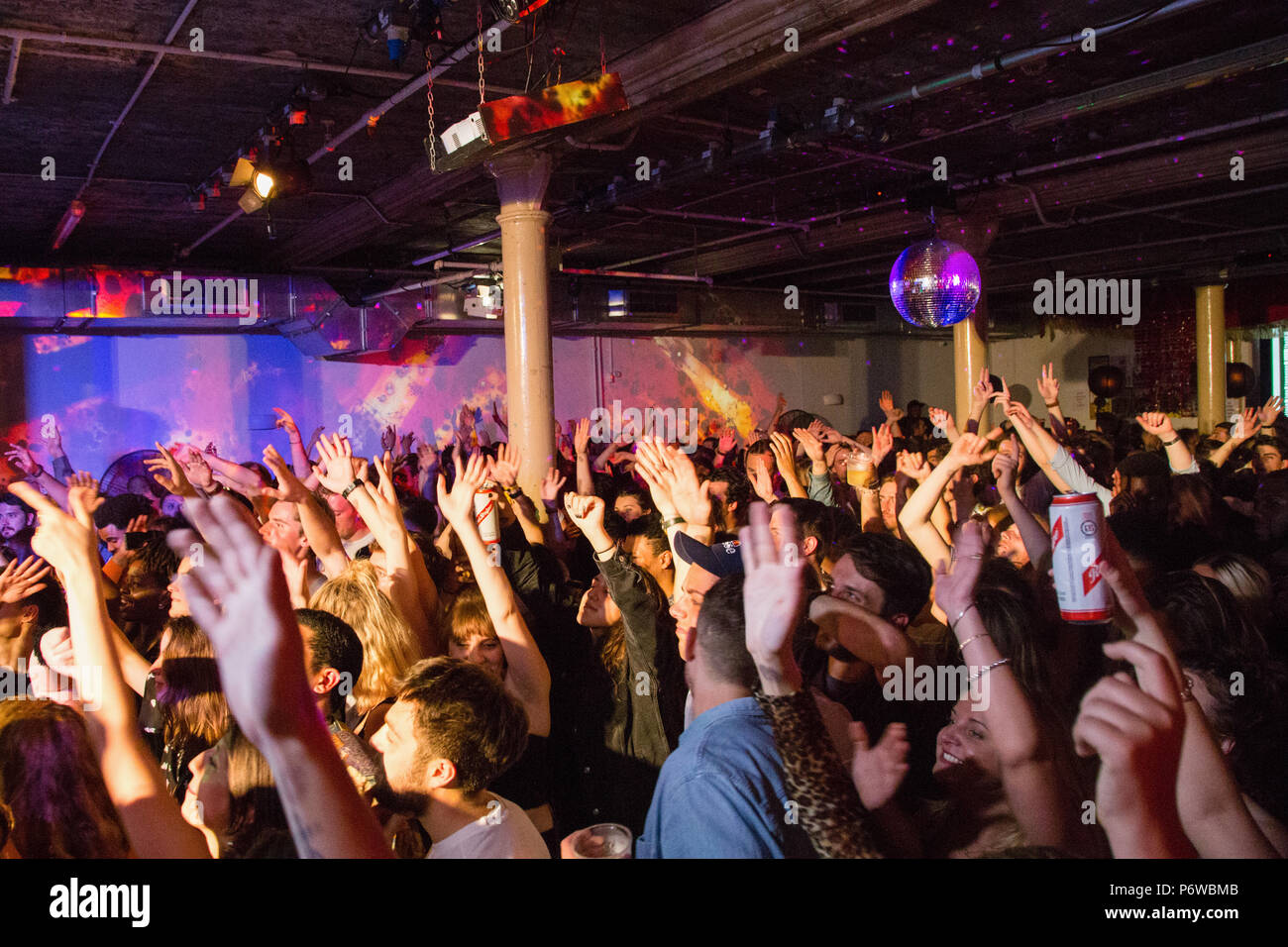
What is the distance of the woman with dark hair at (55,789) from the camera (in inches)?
63.1

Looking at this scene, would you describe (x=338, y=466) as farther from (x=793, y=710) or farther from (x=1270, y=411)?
(x=1270, y=411)

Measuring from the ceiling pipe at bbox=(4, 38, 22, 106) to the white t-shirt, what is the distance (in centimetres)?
420

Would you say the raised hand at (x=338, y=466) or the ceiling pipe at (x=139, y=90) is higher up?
the ceiling pipe at (x=139, y=90)

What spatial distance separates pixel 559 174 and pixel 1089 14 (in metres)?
3.52

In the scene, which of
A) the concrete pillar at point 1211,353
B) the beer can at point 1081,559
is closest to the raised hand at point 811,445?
the beer can at point 1081,559

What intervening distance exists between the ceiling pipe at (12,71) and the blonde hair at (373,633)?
329cm

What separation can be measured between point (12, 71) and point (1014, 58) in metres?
4.63

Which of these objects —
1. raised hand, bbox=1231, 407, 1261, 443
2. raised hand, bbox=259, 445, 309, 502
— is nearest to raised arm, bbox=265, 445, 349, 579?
raised hand, bbox=259, 445, 309, 502

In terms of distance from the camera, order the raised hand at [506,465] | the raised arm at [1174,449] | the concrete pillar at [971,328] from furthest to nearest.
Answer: the concrete pillar at [971,328]
the raised arm at [1174,449]
the raised hand at [506,465]

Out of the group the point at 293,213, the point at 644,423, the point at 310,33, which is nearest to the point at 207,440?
the point at 293,213

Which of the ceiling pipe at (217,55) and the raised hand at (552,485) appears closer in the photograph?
the ceiling pipe at (217,55)

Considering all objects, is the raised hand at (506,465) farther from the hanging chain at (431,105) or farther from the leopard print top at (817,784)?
the leopard print top at (817,784)

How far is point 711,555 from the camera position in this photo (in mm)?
2264
